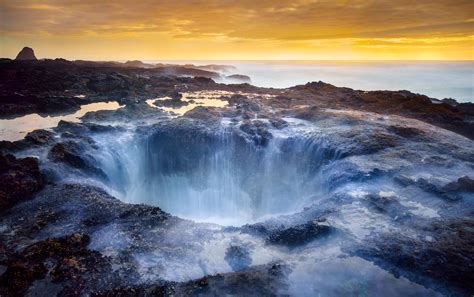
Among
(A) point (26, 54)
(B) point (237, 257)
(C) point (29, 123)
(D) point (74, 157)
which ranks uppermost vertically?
(A) point (26, 54)

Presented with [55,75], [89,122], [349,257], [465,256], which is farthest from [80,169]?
[55,75]

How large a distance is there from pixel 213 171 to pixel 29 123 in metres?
12.9

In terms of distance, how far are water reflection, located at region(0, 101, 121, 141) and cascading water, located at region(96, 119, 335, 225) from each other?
5.72 m

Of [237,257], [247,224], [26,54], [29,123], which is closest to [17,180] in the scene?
[247,224]

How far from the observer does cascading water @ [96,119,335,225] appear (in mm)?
19609

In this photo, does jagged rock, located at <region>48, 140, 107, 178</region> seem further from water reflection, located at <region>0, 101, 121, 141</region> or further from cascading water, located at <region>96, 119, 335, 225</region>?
water reflection, located at <region>0, 101, 121, 141</region>

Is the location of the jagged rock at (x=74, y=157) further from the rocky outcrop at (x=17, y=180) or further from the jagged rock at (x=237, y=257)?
the jagged rock at (x=237, y=257)

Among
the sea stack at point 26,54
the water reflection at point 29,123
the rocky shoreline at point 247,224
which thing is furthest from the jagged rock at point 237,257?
the sea stack at point 26,54

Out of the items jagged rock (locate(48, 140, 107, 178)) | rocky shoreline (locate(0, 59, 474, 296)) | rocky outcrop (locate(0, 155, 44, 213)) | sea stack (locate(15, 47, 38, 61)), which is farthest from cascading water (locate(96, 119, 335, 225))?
sea stack (locate(15, 47, 38, 61))

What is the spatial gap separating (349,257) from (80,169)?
41.6 feet

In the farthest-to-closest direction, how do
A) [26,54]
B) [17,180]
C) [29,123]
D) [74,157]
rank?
[26,54], [29,123], [74,157], [17,180]

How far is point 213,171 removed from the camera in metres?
21.1

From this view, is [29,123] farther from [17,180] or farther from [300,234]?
[300,234]

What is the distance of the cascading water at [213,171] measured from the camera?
19609 mm
